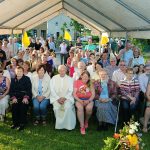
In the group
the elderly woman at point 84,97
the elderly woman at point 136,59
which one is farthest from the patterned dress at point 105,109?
the elderly woman at point 136,59

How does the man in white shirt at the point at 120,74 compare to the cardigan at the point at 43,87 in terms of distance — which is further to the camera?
the man in white shirt at the point at 120,74

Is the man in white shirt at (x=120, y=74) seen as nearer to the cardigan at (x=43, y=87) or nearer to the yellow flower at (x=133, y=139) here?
the cardigan at (x=43, y=87)

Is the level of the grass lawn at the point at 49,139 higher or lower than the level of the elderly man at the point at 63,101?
lower

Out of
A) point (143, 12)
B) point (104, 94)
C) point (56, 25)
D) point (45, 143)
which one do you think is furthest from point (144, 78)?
point (56, 25)

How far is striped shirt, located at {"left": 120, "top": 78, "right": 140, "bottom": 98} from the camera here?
7000 millimetres

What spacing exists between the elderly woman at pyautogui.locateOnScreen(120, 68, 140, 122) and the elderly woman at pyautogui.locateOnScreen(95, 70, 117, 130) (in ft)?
0.72

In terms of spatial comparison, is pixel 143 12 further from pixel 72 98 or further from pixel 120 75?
pixel 72 98

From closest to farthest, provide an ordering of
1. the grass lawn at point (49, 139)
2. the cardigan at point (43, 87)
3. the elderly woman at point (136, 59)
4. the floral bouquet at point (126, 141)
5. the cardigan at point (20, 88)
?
the floral bouquet at point (126, 141) → the grass lawn at point (49, 139) → the cardigan at point (20, 88) → the cardigan at point (43, 87) → the elderly woman at point (136, 59)

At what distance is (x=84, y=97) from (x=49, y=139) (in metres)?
1.21

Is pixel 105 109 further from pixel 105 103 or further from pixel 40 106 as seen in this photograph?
pixel 40 106

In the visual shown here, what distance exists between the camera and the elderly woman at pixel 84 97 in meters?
6.70

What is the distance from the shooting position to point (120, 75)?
7.65 meters

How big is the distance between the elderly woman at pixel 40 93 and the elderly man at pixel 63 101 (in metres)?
0.15

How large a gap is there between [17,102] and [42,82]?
2.42 ft
